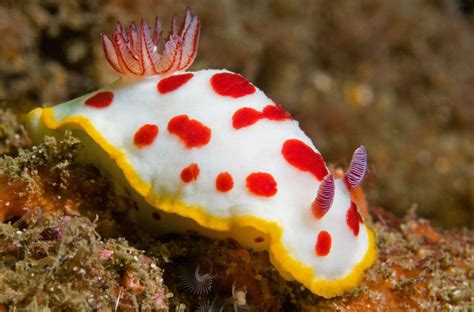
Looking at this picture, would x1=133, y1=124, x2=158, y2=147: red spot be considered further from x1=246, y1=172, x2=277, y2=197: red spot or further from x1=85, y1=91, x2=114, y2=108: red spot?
x1=246, y1=172, x2=277, y2=197: red spot

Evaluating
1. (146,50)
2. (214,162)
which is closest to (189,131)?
(214,162)

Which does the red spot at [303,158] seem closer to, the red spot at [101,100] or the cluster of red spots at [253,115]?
the cluster of red spots at [253,115]

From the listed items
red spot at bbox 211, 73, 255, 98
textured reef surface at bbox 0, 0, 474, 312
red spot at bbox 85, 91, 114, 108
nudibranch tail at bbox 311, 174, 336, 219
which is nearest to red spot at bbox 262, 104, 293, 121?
red spot at bbox 211, 73, 255, 98

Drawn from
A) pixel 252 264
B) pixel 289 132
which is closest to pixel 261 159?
pixel 289 132

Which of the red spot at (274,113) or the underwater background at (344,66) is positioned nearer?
the red spot at (274,113)

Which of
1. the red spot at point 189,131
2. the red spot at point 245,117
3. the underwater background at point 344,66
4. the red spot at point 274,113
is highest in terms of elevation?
the red spot at point 245,117

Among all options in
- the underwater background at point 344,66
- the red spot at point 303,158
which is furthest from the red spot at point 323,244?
the underwater background at point 344,66

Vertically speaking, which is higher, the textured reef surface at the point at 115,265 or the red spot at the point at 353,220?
the red spot at the point at 353,220
